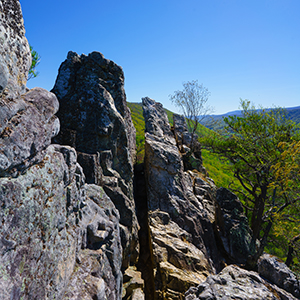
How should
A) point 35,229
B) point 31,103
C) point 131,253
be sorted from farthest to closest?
point 131,253, point 31,103, point 35,229

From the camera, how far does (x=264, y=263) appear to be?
47.2ft

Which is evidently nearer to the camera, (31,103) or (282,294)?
(31,103)

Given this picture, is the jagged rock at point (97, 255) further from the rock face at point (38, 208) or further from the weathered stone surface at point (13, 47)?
the weathered stone surface at point (13, 47)

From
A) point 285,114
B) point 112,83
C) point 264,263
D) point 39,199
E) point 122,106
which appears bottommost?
point 264,263

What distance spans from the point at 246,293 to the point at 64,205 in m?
9.83

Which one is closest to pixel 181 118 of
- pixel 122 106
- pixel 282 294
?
pixel 122 106

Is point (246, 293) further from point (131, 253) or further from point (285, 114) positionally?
point (285, 114)

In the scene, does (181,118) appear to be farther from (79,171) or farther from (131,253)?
(79,171)

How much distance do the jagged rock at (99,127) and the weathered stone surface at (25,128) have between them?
18.8 feet

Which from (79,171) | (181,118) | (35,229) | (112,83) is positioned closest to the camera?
(35,229)

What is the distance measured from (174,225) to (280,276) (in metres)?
7.90

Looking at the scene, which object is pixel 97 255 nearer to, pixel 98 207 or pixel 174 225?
pixel 98 207

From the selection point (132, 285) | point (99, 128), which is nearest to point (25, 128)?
point (99, 128)

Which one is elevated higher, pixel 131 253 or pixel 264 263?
pixel 131 253
